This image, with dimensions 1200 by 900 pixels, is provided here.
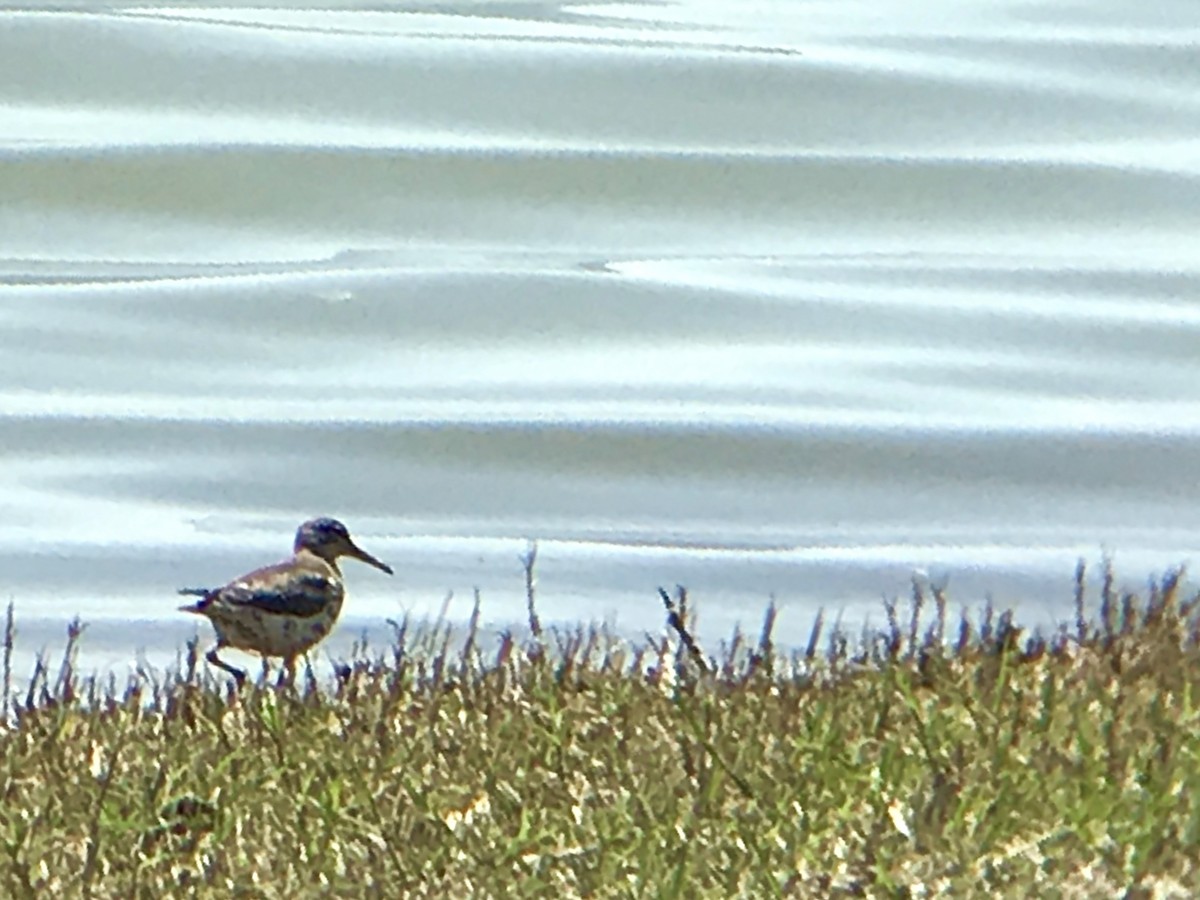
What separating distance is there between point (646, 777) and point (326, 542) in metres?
3.18

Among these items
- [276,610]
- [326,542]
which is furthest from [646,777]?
[326,542]

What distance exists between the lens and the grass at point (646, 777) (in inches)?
200

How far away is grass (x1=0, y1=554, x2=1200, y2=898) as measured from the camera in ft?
16.7

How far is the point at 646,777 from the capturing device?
18.3ft

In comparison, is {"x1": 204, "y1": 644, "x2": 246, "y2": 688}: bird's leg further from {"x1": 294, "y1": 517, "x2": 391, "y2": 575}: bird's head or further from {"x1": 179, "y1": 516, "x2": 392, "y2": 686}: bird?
{"x1": 294, "y1": 517, "x2": 391, "y2": 575}: bird's head

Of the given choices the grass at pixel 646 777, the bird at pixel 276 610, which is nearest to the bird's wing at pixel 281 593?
the bird at pixel 276 610

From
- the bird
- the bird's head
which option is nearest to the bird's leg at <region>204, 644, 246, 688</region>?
the bird

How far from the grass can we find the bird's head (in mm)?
1796

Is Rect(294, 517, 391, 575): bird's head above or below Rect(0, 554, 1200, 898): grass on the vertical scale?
above

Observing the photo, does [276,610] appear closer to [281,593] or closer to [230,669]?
[281,593]

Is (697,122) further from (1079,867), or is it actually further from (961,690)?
(1079,867)

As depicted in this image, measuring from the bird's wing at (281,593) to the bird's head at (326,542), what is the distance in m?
0.64

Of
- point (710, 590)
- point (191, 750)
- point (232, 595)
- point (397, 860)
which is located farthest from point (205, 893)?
point (710, 590)

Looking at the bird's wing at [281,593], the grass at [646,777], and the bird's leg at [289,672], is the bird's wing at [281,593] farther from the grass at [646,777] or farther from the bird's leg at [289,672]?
the grass at [646,777]
